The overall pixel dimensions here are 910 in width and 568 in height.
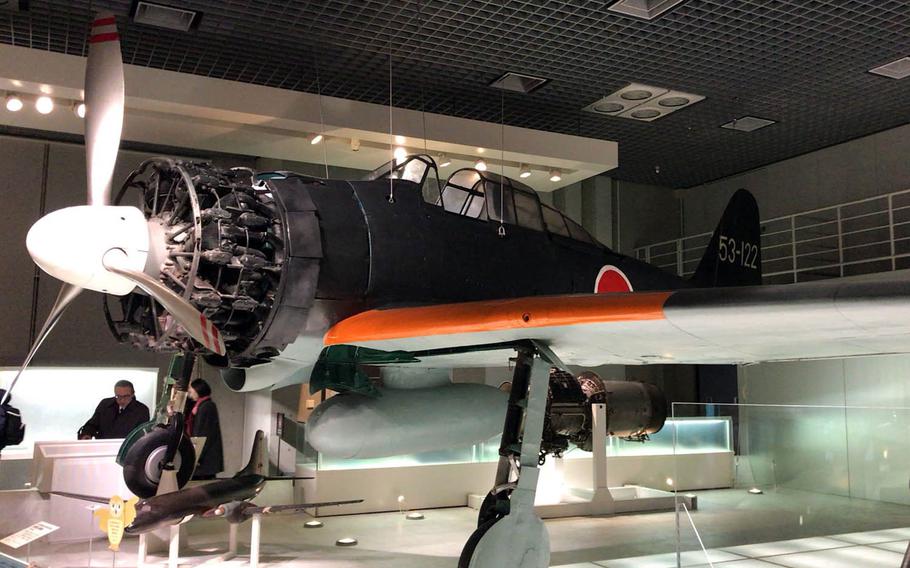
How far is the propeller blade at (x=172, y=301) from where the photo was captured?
284 centimetres

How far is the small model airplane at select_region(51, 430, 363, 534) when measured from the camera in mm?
4516

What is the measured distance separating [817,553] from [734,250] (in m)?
3.48

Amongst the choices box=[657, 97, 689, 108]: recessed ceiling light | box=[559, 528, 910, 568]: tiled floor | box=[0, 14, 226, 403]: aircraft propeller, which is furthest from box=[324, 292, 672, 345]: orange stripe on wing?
box=[657, 97, 689, 108]: recessed ceiling light

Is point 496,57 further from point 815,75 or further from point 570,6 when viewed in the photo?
point 815,75

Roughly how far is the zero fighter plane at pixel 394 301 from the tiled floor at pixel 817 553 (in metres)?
1.24

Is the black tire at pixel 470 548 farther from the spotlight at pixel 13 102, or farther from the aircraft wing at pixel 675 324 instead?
the spotlight at pixel 13 102

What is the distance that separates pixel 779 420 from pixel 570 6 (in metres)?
3.30

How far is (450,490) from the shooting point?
299 inches

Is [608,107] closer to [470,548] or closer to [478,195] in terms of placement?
[478,195]

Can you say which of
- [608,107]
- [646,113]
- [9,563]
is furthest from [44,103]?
[646,113]

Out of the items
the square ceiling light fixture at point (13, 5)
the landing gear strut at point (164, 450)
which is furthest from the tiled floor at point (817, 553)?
the square ceiling light fixture at point (13, 5)

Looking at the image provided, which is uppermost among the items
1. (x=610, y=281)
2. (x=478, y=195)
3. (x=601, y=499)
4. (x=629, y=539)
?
(x=478, y=195)

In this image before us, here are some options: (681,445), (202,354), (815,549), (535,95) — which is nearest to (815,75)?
(535,95)

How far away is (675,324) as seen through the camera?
2809 millimetres
